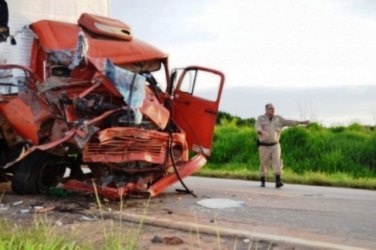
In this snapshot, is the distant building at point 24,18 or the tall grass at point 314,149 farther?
the tall grass at point 314,149

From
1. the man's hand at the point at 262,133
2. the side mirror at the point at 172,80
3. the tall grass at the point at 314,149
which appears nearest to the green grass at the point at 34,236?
the side mirror at the point at 172,80

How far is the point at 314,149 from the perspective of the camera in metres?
26.6

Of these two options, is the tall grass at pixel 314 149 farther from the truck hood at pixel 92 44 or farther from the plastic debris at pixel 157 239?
the plastic debris at pixel 157 239

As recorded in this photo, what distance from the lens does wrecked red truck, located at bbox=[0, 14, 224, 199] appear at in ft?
28.9

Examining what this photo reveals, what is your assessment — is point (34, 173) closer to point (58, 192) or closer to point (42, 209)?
point (58, 192)

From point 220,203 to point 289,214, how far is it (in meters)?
1.21

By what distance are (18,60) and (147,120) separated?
7.23ft

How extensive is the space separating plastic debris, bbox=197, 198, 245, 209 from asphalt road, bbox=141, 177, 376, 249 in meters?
0.12

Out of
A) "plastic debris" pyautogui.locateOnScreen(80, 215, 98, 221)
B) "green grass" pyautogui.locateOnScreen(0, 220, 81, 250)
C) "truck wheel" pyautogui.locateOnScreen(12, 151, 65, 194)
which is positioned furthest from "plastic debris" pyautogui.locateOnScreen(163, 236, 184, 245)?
"truck wheel" pyautogui.locateOnScreen(12, 151, 65, 194)

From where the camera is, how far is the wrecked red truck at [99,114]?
28.9ft

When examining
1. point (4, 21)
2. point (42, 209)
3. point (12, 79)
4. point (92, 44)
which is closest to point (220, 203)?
point (42, 209)

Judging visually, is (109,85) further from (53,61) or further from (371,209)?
(371,209)

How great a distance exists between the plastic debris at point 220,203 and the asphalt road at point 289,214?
0.12 metres

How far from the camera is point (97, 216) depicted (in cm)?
800
